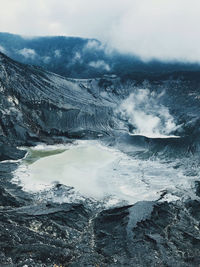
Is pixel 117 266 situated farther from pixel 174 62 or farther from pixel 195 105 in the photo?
pixel 174 62

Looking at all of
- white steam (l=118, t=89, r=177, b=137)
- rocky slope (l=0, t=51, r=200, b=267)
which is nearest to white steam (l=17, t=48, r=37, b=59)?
rocky slope (l=0, t=51, r=200, b=267)

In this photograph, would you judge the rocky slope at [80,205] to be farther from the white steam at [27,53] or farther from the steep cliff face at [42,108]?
the white steam at [27,53]

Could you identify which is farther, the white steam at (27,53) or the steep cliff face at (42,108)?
the white steam at (27,53)

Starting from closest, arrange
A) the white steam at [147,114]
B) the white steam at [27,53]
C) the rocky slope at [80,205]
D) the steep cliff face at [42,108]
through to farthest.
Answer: the rocky slope at [80,205] → the steep cliff face at [42,108] → the white steam at [147,114] → the white steam at [27,53]

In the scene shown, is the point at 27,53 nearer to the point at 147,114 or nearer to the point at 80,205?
the point at 147,114

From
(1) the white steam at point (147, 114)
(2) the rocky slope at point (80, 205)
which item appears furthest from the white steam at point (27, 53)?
(1) the white steam at point (147, 114)

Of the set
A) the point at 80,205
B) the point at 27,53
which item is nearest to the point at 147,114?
the point at 80,205

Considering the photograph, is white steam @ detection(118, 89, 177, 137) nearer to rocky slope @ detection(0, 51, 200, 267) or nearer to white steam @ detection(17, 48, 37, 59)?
rocky slope @ detection(0, 51, 200, 267)

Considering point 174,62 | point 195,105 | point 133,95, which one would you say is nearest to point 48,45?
point 174,62
